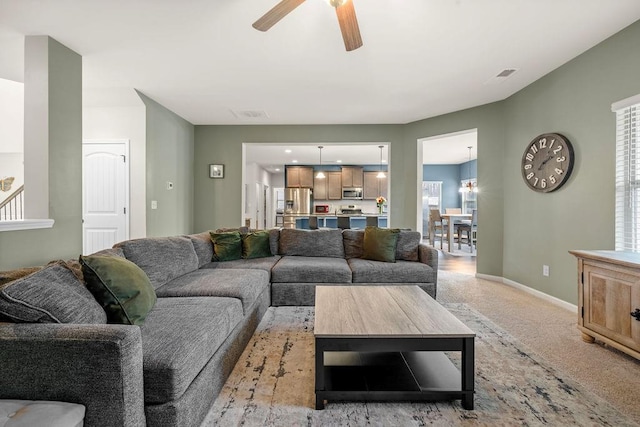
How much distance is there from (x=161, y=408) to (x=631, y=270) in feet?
9.33

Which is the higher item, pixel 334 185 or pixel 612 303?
pixel 334 185

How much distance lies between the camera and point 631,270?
2031mm

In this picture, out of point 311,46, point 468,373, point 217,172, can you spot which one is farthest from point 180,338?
point 217,172

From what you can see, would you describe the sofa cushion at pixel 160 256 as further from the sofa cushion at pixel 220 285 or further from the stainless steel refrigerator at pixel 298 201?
the stainless steel refrigerator at pixel 298 201

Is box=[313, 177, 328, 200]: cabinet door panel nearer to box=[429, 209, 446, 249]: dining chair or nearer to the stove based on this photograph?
the stove

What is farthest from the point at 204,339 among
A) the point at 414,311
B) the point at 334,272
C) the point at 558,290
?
the point at 558,290

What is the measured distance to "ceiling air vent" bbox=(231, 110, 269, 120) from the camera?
490 centimetres

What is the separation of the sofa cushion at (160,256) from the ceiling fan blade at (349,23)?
220 cm

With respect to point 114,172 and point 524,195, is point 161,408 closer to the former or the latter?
point 114,172

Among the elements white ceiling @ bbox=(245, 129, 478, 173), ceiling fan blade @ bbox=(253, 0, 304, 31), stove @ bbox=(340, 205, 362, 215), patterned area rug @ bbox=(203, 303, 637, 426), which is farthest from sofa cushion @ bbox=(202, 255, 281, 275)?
stove @ bbox=(340, 205, 362, 215)

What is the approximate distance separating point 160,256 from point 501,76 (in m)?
4.09

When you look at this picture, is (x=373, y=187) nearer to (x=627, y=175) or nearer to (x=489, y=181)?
(x=489, y=181)

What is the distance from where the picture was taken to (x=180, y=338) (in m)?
1.46

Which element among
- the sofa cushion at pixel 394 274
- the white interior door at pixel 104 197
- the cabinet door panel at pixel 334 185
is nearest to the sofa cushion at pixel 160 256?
the sofa cushion at pixel 394 274
